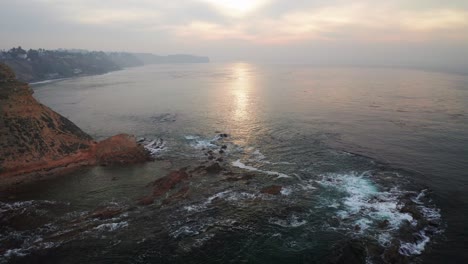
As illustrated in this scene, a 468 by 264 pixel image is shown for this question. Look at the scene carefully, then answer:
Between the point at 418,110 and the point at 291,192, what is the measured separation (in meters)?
65.9

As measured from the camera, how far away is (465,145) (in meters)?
57.0

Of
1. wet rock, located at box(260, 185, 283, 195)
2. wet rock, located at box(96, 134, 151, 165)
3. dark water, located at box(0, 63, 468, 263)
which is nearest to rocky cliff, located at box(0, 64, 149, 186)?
wet rock, located at box(96, 134, 151, 165)

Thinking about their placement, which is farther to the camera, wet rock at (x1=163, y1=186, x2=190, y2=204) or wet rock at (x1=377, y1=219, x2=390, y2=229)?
wet rock at (x1=163, y1=186, x2=190, y2=204)

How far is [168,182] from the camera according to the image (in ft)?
143

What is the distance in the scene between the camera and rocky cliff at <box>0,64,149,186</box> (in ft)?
160

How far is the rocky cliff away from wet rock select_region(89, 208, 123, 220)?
16683 millimetres

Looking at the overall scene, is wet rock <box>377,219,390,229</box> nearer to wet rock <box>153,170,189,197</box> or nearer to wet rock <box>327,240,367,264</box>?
wet rock <box>327,240,367,264</box>

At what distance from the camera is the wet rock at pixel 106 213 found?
3531 cm

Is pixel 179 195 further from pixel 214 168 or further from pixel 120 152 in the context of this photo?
pixel 120 152

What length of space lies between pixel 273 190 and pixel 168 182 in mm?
13979

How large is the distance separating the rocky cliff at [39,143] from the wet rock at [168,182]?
390 inches

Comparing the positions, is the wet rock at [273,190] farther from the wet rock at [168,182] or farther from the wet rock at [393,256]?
the wet rock at [393,256]

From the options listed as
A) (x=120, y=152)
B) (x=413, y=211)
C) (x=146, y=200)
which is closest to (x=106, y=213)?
(x=146, y=200)

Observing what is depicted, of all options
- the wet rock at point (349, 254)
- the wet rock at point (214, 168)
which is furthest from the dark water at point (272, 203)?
the wet rock at point (214, 168)
